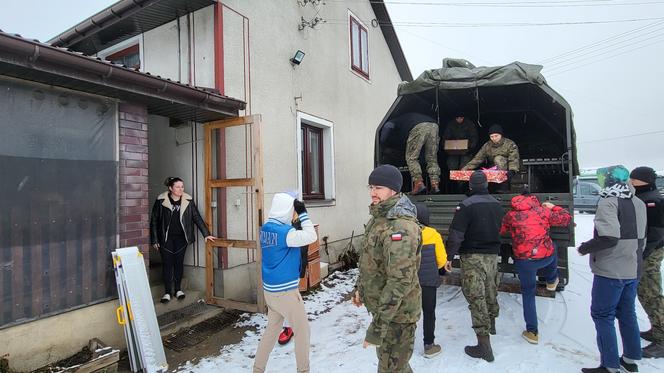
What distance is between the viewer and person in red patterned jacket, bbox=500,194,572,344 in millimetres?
3756

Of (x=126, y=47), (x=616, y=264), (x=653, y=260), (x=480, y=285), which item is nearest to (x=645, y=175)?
(x=653, y=260)

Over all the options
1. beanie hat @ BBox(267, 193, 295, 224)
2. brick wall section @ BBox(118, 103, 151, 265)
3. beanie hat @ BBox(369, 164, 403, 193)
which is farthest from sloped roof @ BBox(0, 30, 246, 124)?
beanie hat @ BBox(369, 164, 403, 193)

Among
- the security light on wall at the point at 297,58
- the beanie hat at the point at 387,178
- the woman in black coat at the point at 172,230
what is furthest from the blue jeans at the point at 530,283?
the security light on wall at the point at 297,58

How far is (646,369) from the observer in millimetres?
3271

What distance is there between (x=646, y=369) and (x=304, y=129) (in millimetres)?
5963

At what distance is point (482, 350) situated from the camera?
3.51 m

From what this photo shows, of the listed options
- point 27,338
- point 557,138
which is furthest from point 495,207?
point 27,338

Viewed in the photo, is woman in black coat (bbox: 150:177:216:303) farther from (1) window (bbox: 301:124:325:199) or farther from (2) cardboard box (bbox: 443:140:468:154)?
(2) cardboard box (bbox: 443:140:468:154)

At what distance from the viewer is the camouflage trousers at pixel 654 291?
357 cm

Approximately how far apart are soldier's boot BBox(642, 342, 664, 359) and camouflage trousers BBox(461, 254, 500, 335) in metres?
1.43

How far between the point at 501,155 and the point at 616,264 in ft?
8.43

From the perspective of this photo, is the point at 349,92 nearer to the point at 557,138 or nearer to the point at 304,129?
the point at 304,129

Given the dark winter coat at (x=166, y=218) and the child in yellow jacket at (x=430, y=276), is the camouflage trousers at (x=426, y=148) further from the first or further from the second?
the dark winter coat at (x=166, y=218)

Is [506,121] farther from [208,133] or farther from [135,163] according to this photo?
[135,163]
